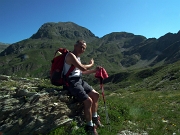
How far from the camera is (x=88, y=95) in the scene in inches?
354

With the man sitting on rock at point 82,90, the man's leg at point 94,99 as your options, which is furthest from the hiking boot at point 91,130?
the man's leg at point 94,99

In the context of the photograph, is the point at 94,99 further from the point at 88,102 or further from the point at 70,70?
the point at 70,70

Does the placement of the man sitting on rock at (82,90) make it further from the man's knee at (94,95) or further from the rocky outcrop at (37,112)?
the rocky outcrop at (37,112)

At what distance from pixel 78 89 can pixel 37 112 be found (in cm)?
230

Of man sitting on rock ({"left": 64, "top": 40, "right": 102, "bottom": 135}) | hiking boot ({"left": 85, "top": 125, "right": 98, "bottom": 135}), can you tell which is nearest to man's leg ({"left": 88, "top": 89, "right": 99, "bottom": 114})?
man sitting on rock ({"left": 64, "top": 40, "right": 102, "bottom": 135})

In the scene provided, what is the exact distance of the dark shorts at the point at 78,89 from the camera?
842 centimetres

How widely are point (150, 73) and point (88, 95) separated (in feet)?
529

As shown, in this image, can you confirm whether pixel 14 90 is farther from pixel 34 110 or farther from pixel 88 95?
pixel 88 95

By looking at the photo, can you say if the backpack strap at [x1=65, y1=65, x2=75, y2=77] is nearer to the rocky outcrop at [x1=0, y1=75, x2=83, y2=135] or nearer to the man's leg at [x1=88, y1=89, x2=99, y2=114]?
the man's leg at [x1=88, y1=89, x2=99, y2=114]

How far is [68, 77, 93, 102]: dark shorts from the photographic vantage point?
27.6 feet

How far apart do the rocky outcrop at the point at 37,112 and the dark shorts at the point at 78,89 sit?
4.14ft

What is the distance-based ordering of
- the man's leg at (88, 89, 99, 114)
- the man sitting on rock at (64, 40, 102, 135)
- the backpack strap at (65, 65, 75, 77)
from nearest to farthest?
the man sitting on rock at (64, 40, 102, 135) < the backpack strap at (65, 65, 75, 77) < the man's leg at (88, 89, 99, 114)

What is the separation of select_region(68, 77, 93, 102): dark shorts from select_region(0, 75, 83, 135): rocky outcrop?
49.7 inches

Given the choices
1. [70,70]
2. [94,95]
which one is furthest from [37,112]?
[94,95]
